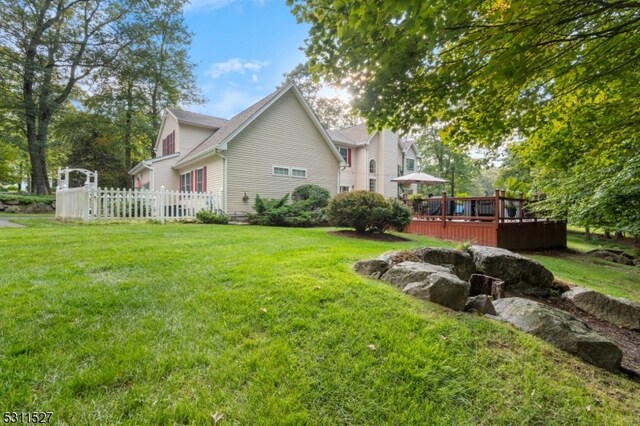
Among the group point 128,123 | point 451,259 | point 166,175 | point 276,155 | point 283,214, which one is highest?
point 128,123

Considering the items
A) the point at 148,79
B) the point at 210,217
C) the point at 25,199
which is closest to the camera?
the point at 210,217

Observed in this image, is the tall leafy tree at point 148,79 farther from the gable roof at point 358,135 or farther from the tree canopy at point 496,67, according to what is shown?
the tree canopy at point 496,67

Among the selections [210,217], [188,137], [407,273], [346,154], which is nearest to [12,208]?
[188,137]

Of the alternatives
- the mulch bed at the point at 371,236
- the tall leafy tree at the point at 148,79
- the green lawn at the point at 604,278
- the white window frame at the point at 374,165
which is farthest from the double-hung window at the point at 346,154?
the tall leafy tree at the point at 148,79

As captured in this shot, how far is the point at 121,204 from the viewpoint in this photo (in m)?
10.4

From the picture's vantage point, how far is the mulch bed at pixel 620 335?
279cm

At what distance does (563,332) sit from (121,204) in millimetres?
11958

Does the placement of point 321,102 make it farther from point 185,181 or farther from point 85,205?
point 85,205

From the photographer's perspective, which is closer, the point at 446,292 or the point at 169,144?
the point at 446,292

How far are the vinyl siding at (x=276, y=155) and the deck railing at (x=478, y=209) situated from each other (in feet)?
18.7

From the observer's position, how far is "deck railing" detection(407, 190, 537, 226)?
9.99 meters

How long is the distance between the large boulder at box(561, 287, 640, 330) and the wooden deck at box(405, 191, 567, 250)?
5609 mm

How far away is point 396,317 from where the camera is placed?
9.29 ft

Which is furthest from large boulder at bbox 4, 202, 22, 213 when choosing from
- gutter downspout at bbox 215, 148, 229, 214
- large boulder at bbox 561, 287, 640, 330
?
large boulder at bbox 561, 287, 640, 330
